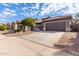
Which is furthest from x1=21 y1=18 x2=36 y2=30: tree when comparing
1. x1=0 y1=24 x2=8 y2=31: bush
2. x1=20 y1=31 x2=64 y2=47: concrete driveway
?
x1=0 y1=24 x2=8 y2=31: bush

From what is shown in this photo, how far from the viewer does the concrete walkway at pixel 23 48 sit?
208 centimetres

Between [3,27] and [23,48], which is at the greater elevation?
[3,27]

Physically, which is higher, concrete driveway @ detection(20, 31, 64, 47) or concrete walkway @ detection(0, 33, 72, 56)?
concrete driveway @ detection(20, 31, 64, 47)

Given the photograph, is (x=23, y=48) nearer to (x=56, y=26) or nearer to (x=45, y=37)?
(x=45, y=37)

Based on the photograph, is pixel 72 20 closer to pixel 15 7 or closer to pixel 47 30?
pixel 47 30

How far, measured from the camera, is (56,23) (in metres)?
2.21

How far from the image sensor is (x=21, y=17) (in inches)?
85.9

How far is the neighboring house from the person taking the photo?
7.16ft

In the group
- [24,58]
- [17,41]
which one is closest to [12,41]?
[17,41]

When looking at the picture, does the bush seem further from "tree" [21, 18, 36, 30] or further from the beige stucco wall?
the beige stucco wall

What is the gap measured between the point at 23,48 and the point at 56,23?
1.73 ft

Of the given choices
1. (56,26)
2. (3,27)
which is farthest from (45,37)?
(3,27)

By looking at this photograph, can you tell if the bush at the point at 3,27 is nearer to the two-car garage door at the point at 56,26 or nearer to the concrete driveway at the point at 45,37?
the concrete driveway at the point at 45,37

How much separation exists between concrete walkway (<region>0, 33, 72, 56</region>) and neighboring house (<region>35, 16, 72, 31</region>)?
123mm
